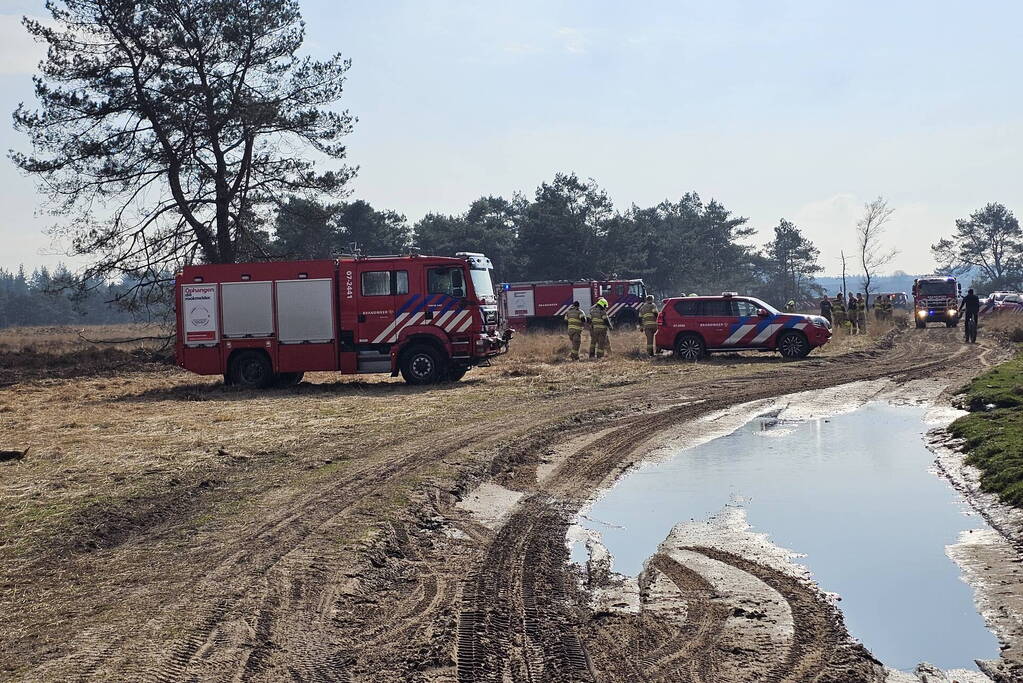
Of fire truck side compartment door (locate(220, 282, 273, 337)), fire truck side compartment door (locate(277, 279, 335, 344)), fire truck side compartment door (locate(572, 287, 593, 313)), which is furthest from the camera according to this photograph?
fire truck side compartment door (locate(572, 287, 593, 313))

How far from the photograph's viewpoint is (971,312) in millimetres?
31297

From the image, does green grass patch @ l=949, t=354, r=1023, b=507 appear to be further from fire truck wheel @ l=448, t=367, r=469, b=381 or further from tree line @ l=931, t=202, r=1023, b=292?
tree line @ l=931, t=202, r=1023, b=292

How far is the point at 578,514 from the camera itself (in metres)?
9.75

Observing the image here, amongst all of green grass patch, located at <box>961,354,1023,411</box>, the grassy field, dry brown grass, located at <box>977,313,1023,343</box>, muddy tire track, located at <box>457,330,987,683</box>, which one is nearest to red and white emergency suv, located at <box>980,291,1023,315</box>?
dry brown grass, located at <box>977,313,1023,343</box>

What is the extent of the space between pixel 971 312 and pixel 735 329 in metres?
9.04

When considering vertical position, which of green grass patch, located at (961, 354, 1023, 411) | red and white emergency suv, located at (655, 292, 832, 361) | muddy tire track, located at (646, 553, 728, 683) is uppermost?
red and white emergency suv, located at (655, 292, 832, 361)

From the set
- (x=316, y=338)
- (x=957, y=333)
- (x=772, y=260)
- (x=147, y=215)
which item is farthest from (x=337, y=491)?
(x=772, y=260)

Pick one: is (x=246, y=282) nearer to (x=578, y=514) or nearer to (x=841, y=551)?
(x=578, y=514)

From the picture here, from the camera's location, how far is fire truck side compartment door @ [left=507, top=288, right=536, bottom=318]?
5072 centimetres

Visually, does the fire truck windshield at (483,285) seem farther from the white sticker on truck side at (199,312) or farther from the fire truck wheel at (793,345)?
the fire truck wheel at (793,345)

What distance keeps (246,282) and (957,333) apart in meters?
26.5

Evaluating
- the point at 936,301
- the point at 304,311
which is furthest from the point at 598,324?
the point at 936,301

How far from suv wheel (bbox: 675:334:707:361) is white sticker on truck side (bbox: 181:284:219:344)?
38.5 feet

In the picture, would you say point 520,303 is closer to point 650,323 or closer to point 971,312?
point 650,323
